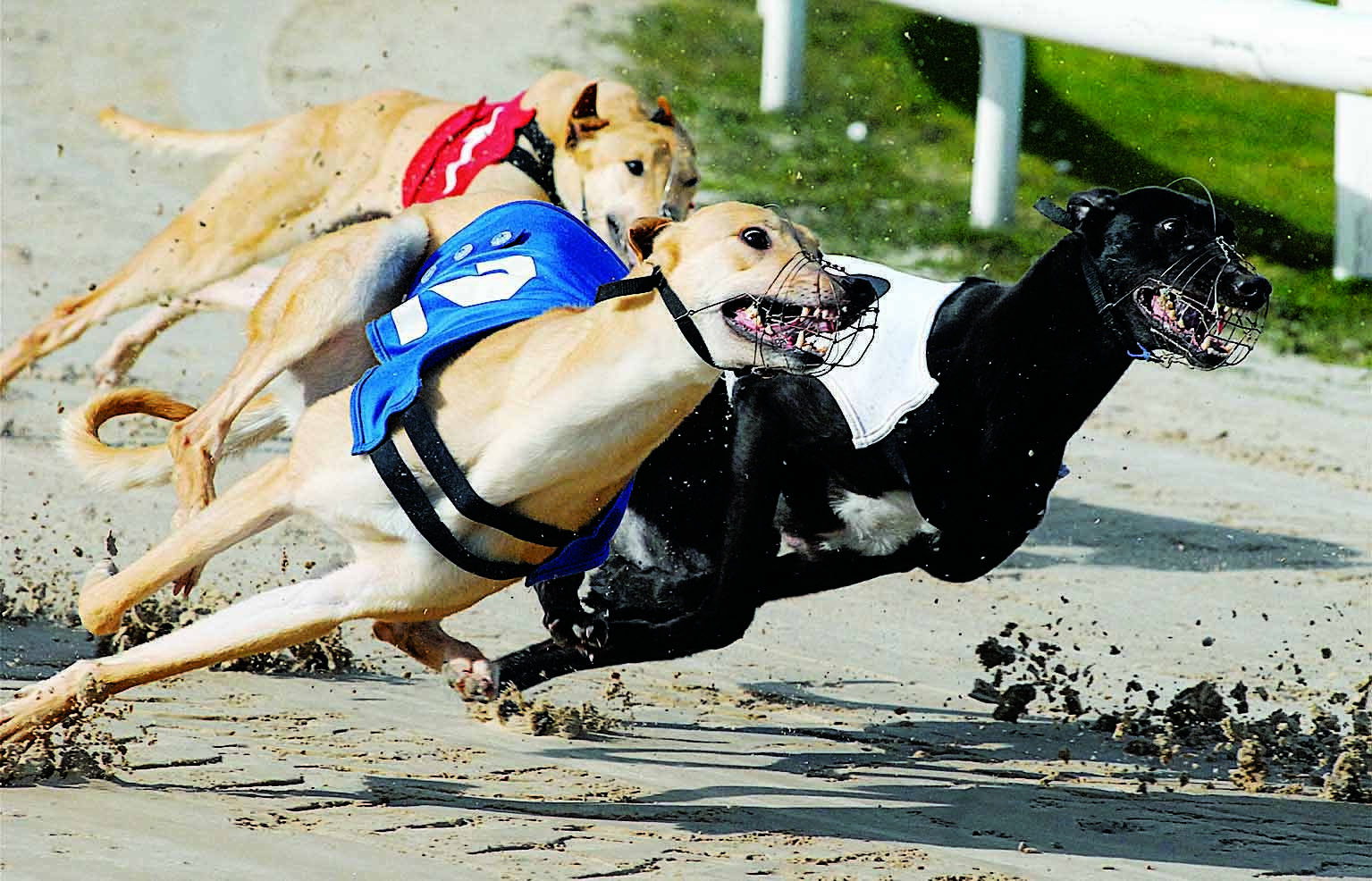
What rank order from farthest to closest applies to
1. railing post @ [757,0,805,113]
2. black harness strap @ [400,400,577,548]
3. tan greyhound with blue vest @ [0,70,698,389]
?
railing post @ [757,0,805,113], tan greyhound with blue vest @ [0,70,698,389], black harness strap @ [400,400,577,548]

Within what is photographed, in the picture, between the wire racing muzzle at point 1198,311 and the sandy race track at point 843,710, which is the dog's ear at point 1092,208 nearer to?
the wire racing muzzle at point 1198,311

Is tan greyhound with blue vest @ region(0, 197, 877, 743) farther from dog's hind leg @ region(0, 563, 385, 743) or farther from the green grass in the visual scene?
the green grass

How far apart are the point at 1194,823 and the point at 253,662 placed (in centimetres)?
195

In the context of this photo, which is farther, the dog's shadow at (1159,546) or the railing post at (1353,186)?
the railing post at (1353,186)

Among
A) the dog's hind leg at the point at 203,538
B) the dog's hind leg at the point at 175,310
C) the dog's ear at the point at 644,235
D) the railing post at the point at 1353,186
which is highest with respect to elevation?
the railing post at the point at 1353,186

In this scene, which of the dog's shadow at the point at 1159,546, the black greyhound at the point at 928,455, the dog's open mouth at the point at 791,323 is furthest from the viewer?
the dog's shadow at the point at 1159,546

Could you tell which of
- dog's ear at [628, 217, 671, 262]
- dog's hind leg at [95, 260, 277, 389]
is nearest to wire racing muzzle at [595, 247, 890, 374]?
dog's ear at [628, 217, 671, 262]

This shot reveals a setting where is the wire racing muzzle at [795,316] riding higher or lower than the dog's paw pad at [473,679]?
higher

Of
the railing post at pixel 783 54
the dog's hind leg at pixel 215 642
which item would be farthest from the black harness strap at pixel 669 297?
the railing post at pixel 783 54

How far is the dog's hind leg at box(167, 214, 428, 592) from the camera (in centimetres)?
389

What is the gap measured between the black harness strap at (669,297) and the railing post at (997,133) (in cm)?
573

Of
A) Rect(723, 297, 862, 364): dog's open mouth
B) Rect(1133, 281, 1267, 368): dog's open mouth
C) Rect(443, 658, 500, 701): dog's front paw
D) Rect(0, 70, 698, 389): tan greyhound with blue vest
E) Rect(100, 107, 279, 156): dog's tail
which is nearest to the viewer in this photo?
Rect(723, 297, 862, 364): dog's open mouth

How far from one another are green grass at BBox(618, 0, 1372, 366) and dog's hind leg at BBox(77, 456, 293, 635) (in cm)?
498

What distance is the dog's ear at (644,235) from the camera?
303cm
